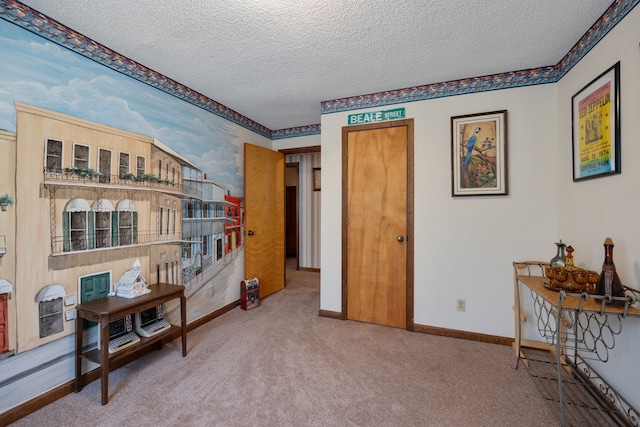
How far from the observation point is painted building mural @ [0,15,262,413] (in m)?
1.65

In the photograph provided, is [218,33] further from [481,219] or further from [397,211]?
[481,219]

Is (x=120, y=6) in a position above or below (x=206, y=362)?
above

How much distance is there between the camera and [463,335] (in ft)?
8.70

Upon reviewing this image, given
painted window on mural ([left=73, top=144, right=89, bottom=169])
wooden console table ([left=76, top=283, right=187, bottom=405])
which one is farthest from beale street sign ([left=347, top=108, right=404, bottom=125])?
wooden console table ([left=76, top=283, right=187, bottom=405])

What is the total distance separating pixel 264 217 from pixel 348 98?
1.99 m

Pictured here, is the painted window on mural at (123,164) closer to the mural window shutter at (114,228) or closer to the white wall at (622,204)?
the mural window shutter at (114,228)

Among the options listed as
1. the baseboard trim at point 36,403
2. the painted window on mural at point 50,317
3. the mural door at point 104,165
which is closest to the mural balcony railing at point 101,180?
the mural door at point 104,165

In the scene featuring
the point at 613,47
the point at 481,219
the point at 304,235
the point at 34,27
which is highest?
the point at 34,27

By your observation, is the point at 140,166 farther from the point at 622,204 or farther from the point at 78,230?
the point at 622,204

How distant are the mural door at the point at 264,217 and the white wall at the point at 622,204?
3338 millimetres

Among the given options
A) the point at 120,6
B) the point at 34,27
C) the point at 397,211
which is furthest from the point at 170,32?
the point at 397,211

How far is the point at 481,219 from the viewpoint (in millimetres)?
2594

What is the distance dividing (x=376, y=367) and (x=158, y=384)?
5.40ft

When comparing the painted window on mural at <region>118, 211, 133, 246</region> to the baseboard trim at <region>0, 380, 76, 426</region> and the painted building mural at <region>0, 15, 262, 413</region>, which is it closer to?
the painted building mural at <region>0, 15, 262, 413</region>
